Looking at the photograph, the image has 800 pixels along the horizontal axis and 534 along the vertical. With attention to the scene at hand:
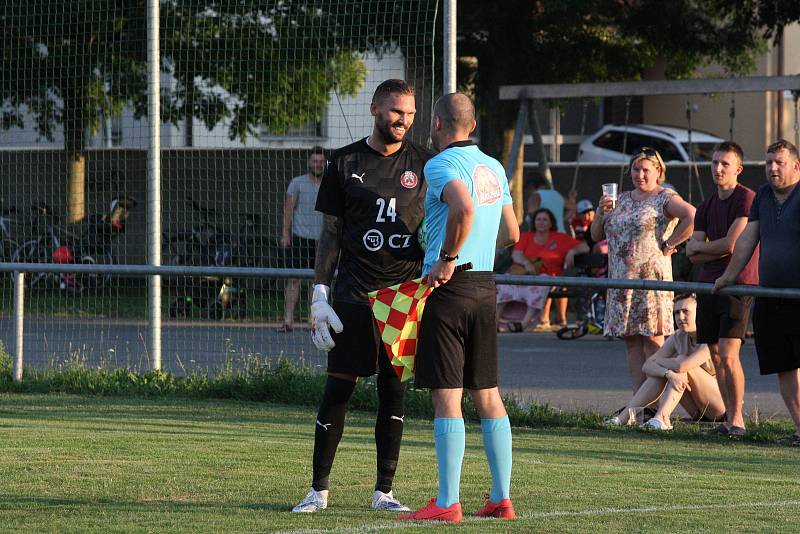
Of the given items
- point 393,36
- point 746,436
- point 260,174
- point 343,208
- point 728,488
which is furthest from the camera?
point 260,174

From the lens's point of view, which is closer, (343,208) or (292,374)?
(343,208)

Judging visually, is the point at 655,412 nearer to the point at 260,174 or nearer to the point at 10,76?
the point at 260,174

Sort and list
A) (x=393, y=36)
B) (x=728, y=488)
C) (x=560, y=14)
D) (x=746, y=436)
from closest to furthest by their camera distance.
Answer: (x=728, y=488), (x=746, y=436), (x=393, y=36), (x=560, y=14)

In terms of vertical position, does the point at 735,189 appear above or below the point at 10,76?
below

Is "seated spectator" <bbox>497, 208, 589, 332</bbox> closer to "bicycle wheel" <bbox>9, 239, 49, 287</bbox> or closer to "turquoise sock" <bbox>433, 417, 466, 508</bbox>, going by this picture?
"bicycle wheel" <bbox>9, 239, 49, 287</bbox>

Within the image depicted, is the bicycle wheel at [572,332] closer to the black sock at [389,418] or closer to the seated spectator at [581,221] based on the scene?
the seated spectator at [581,221]

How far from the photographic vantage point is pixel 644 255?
1075 cm

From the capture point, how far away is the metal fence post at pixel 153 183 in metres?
12.2

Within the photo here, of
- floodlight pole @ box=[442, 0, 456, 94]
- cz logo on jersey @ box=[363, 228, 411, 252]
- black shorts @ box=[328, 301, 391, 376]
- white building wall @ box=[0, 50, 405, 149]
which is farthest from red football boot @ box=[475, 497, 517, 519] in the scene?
white building wall @ box=[0, 50, 405, 149]

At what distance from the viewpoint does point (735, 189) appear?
1029 cm

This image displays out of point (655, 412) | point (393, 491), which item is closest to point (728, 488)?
point (393, 491)

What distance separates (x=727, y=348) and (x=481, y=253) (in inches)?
162

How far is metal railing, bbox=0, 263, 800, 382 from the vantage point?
9383 mm

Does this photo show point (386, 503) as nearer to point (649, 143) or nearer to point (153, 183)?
point (153, 183)
